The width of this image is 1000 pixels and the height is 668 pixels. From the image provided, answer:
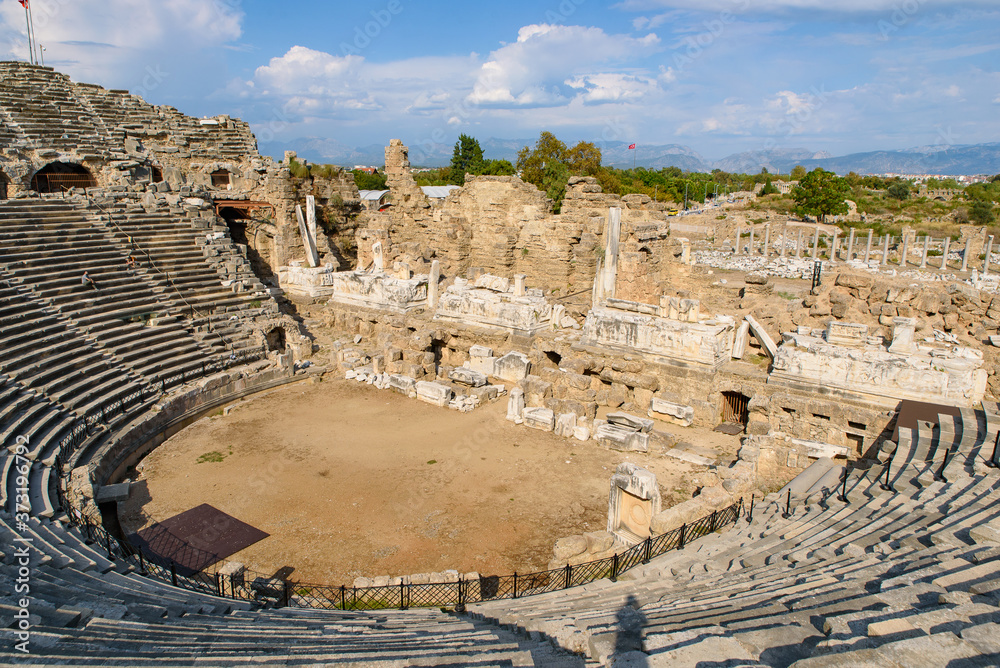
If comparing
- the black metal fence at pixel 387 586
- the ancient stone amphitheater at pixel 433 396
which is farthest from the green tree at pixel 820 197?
the black metal fence at pixel 387 586

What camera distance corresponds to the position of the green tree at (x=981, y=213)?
129 ft

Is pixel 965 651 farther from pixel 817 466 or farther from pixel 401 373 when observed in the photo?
pixel 401 373

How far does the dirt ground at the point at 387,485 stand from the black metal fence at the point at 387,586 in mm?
437

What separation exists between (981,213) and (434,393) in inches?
1685

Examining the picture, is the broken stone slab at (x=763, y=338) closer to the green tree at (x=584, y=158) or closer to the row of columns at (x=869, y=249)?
the row of columns at (x=869, y=249)

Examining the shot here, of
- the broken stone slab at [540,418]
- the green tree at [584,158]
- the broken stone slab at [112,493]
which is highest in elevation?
the green tree at [584,158]

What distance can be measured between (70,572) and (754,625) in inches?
298

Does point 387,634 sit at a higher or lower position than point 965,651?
lower

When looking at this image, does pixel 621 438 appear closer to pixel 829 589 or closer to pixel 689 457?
pixel 689 457

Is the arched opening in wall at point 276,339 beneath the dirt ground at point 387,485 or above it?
above

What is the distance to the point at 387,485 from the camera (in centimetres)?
1112

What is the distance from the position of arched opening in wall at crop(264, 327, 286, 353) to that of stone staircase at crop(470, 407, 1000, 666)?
13002mm

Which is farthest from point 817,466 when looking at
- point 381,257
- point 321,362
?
point 381,257

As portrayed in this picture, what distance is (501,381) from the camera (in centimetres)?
1623
